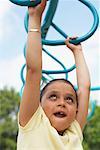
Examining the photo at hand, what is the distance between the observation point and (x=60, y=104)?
51.0 inches

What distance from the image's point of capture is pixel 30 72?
4.01ft

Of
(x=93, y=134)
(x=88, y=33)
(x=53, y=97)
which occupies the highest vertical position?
(x=88, y=33)

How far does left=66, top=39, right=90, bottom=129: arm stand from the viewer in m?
1.43

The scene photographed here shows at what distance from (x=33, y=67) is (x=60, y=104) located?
141 mm

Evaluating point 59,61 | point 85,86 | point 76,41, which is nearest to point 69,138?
point 85,86

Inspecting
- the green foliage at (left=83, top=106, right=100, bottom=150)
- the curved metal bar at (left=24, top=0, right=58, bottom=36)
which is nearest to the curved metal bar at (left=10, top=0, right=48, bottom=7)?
the curved metal bar at (left=24, top=0, right=58, bottom=36)

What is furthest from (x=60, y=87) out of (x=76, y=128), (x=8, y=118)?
(x=8, y=118)

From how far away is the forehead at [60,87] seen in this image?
4.37 feet

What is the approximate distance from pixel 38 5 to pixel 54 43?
0.93 ft

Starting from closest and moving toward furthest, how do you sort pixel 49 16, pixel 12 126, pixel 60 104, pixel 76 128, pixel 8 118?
pixel 60 104
pixel 76 128
pixel 49 16
pixel 12 126
pixel 8 118

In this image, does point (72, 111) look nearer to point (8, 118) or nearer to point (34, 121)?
point (34, 121)

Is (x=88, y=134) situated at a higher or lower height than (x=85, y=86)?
lower

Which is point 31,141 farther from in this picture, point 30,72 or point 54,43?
point 54,43

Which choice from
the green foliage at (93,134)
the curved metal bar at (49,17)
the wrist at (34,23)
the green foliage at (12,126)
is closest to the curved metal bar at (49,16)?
the curved metal bar at (49,17)
